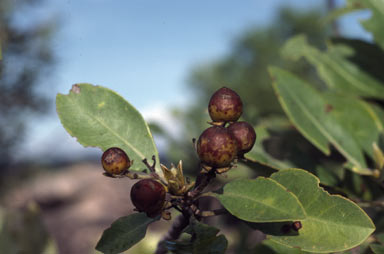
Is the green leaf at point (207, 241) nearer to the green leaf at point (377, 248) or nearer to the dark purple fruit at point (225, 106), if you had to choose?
the dark purple fruit at point (225, 106)

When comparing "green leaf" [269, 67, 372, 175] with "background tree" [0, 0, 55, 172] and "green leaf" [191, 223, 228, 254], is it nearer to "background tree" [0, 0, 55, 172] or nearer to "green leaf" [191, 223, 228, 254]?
"green leaf" [191, 223, 228, 254]

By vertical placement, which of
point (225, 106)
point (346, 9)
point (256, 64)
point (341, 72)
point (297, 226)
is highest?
point (346, 9)

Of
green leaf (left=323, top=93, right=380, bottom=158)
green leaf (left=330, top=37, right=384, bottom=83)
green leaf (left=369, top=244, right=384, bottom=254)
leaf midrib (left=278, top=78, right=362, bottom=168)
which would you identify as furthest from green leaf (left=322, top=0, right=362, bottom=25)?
green leaf (left=369, top=244, right=384, bottom=254)

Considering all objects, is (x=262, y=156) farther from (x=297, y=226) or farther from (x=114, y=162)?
(x=114, y=162)

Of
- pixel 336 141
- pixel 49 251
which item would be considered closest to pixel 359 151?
pixel 336 141

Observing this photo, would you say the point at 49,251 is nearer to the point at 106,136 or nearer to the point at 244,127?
the point at 106,136

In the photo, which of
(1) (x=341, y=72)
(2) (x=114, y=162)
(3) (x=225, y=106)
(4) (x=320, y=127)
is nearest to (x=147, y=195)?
(2) (x=114, y=162)

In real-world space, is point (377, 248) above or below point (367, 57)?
below
